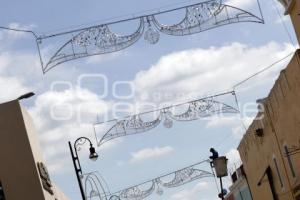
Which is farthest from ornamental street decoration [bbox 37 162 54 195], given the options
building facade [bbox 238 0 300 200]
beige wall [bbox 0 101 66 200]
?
building facade [bbox 238 0 300 200]

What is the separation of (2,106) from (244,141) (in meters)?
13.4

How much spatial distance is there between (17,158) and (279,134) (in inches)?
378

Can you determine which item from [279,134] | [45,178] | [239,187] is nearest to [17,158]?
[45,178]

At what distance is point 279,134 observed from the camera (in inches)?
1018

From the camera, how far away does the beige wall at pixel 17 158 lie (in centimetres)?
2439

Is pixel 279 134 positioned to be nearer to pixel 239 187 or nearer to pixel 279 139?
pixel 279 139

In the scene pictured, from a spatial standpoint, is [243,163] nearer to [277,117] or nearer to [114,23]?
[277,117]

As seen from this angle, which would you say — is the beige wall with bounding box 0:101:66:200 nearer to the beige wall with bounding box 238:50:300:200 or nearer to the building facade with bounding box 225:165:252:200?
the beige wall with bounding box 238:50:300:200

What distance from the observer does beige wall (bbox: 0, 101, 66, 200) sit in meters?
24.4

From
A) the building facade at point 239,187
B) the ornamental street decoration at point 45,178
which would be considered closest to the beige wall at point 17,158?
the ornamental street decoration at point 45,178

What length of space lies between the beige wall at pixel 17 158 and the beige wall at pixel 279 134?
886 cm

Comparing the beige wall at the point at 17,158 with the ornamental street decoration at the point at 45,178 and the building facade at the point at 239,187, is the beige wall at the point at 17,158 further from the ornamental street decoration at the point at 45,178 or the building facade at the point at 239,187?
the building facade at the point at 239,187

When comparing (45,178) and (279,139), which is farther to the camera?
(45,178)

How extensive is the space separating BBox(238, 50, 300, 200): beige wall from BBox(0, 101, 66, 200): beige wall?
→ 29.1 feet
